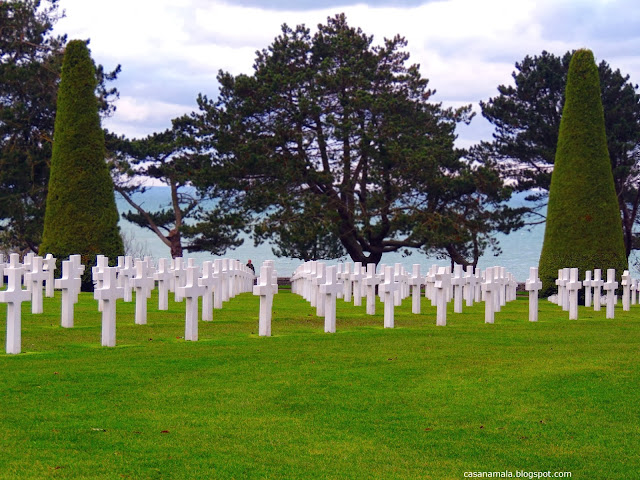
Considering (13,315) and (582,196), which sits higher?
(582,196)

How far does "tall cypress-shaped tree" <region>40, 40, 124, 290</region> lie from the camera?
26.6 meters

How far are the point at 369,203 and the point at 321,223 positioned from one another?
8.13ft

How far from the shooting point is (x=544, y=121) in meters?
42.6

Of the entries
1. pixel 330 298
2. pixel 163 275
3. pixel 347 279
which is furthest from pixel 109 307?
pixel 347 279

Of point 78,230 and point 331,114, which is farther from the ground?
point 331,114

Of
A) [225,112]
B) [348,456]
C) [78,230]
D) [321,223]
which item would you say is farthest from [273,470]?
[225,112]

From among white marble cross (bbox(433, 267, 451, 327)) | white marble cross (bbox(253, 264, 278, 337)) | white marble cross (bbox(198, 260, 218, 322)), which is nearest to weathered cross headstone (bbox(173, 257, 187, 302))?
white marble cross (bbox(198, 260, 218, 322))

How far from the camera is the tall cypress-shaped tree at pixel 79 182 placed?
87.4ft

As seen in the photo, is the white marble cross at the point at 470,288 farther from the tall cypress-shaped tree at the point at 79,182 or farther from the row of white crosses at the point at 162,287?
the tall cypress-shaped tree at the point at 79,182

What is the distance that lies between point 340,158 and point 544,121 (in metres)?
10.5

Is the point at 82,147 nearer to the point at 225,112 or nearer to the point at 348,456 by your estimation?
the point at 225,112

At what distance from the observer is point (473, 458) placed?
257 inches

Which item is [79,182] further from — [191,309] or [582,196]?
[191,309]

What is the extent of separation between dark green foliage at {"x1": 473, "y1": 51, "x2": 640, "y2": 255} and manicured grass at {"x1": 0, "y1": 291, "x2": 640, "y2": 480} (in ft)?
96.3
